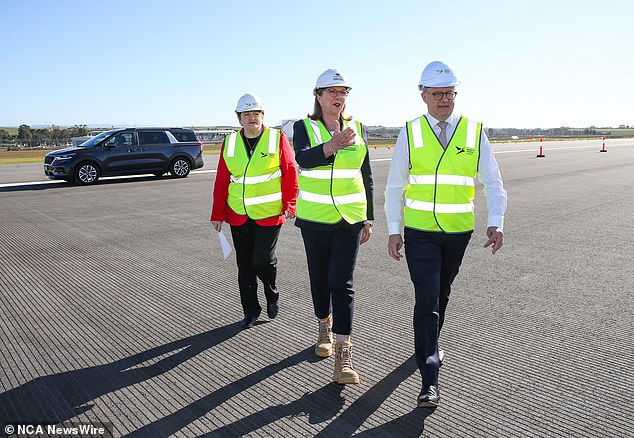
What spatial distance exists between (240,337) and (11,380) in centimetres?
159

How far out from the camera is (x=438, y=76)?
331cm

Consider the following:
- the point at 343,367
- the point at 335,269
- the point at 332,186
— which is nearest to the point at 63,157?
the point at 332,186

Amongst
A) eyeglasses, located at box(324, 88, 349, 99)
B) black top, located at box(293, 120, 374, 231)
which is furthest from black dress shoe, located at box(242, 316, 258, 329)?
eyeglasses, located at box(324, 88, 349, 99)

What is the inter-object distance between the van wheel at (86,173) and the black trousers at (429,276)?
48.4 ft

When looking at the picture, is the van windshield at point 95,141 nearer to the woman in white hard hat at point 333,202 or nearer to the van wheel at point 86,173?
the van wheel at point 86,173

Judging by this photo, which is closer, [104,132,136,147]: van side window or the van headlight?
the van headlight

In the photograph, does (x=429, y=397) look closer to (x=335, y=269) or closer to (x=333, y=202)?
(x=335, y=269)

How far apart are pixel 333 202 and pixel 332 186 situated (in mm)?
112

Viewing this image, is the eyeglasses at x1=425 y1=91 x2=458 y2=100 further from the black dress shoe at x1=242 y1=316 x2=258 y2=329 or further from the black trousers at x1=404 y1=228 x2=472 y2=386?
the black dress shoe at x1=242 y1=316 x2=258 y2=329

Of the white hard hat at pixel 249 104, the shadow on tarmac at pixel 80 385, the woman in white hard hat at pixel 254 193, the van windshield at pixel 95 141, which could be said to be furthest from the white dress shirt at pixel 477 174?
the van windshield at pixel 95 141

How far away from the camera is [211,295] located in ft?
17.9

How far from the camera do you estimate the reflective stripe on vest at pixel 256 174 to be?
14.6 ft

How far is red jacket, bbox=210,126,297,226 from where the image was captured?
4555mm

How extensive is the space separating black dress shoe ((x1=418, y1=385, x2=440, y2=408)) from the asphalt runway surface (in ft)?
0.18
